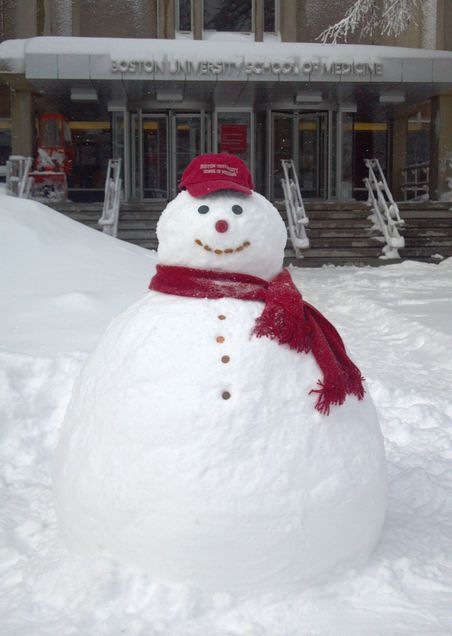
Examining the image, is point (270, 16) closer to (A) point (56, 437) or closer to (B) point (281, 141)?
(B) point (281, 141)

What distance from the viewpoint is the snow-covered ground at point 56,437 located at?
2621 mm

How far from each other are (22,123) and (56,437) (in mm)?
15788

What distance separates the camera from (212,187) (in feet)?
9.57

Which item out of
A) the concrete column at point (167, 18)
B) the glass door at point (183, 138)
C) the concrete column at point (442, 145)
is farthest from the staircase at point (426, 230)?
the concrete column at point (167, 18)

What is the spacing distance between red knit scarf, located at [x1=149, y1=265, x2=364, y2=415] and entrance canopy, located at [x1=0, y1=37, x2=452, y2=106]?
51.1 ft

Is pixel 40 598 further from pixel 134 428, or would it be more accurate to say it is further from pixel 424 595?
pixel 424 595

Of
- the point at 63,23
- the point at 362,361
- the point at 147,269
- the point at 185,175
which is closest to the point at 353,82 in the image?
the point at 63,23

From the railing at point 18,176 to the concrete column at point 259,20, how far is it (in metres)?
8.36

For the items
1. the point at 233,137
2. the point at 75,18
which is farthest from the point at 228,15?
the point at 75,18

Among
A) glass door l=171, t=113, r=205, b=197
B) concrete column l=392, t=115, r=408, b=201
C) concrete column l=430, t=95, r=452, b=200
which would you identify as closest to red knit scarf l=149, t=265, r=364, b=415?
concrete column l=430, t=95, r=452, b=200

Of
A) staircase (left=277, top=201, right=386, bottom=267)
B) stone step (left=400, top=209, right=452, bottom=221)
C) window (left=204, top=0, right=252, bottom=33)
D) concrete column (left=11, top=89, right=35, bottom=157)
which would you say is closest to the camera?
staircase (left=277, top=201, right=386, bottom=267)

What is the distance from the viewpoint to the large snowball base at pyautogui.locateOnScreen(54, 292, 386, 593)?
263 centimetres

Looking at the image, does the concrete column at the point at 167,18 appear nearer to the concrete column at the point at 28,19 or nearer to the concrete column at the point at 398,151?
the concrete column at the point at 28,19

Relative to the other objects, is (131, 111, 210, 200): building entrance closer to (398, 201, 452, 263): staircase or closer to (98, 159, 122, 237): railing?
(98, 159, 122, 237): railing
